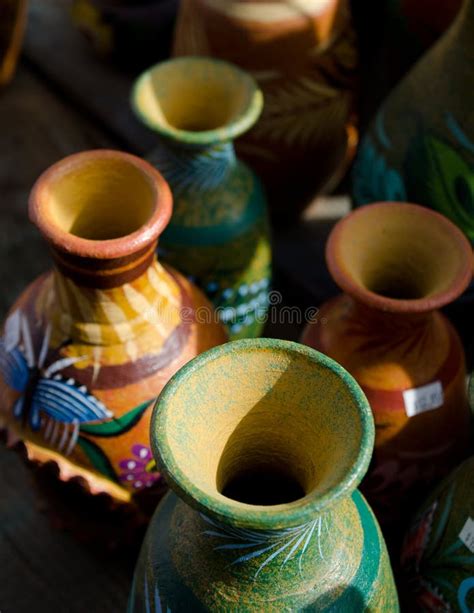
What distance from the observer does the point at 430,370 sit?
113cm

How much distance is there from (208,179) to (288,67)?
384 millimetres

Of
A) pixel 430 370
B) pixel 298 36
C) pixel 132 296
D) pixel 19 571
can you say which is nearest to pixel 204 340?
pixel 132 296

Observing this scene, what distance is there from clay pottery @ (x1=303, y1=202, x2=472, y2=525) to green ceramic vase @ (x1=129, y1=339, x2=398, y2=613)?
0.85ft

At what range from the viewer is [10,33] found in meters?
2.32

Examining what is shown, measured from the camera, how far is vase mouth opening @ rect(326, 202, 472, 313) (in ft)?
3.61

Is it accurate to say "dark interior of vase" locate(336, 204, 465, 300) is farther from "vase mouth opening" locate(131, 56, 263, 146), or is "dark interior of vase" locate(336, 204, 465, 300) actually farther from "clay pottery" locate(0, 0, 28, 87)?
"clay pottery" locate(0, 0, 28, 87)

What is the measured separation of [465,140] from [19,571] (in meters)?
1.05

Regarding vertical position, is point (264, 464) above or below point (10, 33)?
above

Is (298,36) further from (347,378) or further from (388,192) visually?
(347,378)

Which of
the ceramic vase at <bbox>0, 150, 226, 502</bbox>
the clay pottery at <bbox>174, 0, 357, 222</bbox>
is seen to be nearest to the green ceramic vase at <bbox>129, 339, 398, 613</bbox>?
the ceramic vase at <bbox>0, 150, 226, 502</bbox>

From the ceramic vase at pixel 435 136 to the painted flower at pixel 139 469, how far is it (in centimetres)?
63

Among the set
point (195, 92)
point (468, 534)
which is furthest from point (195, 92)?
point (468, 534)

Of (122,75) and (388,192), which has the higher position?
(388,192)

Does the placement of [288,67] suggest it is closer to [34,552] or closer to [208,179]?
A: [208,179]
